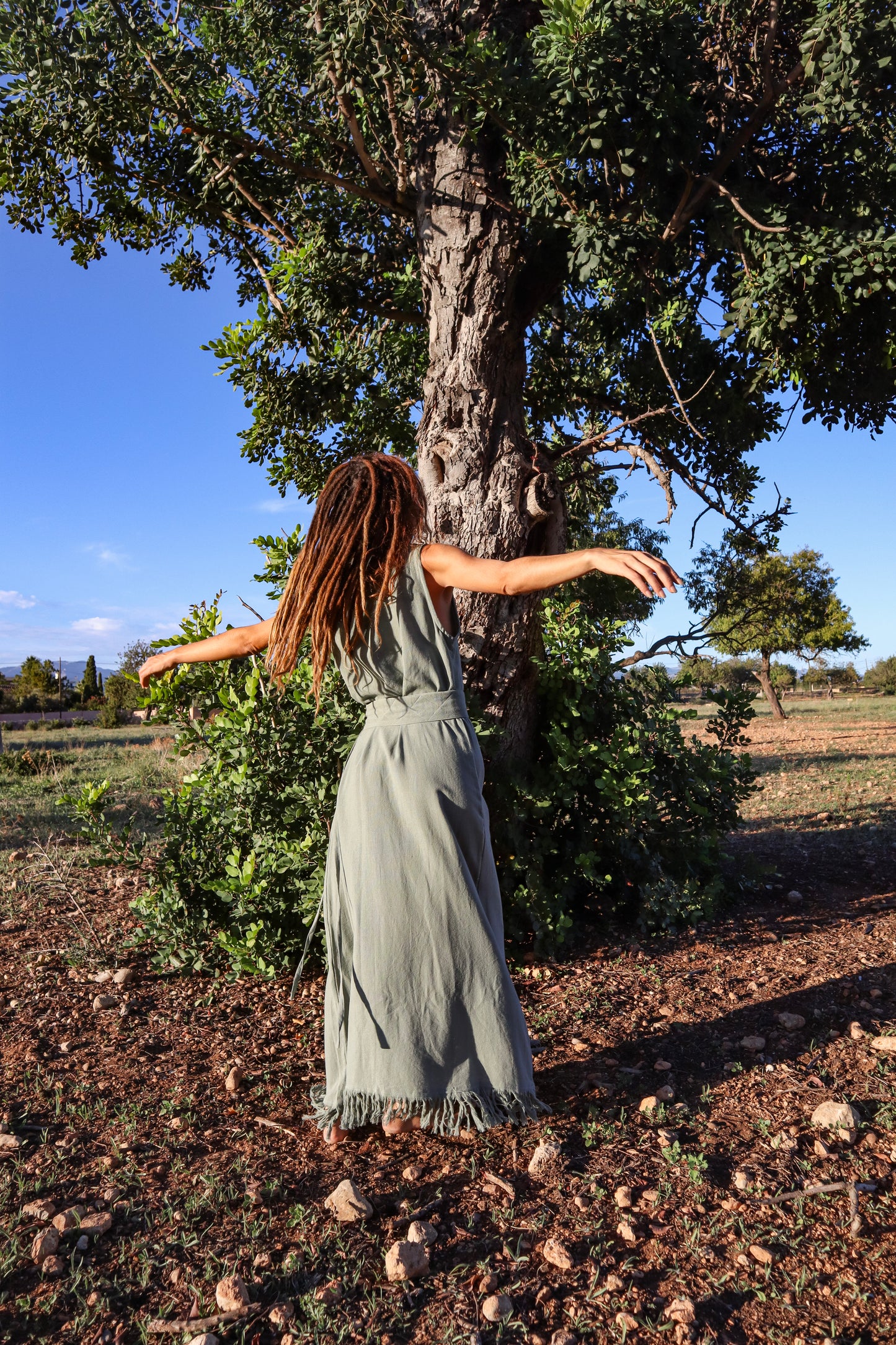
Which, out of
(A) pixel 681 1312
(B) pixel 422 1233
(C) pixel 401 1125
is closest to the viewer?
(A) pixel 681 1312

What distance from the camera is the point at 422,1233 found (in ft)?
7.11

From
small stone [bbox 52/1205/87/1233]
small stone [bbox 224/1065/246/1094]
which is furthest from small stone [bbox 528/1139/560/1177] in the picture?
small stone [bbox 52/1205/87/1233]

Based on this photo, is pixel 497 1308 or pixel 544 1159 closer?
pixel 497 1308

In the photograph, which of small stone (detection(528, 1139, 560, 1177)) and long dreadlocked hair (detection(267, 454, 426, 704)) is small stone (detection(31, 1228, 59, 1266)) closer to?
small stone (detection(528, 1139, 560, 1177))

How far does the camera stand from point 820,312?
434 centimetres

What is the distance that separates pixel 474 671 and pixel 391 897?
183 cm

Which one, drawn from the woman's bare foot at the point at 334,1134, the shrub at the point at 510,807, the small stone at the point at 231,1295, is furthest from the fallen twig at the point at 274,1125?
the shrub at the point at 510,807

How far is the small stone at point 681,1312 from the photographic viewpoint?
187cm

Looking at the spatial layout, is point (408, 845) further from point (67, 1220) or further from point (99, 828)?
point (99, 828)

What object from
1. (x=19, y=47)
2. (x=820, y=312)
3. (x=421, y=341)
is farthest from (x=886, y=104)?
(x=19, y=47)

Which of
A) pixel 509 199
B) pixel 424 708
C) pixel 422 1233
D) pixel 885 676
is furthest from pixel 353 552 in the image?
pixel 885 676

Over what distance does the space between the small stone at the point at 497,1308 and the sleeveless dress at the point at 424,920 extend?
0.62m

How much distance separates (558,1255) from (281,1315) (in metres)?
0.65

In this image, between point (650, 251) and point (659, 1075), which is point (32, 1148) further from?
point (650, 251)
